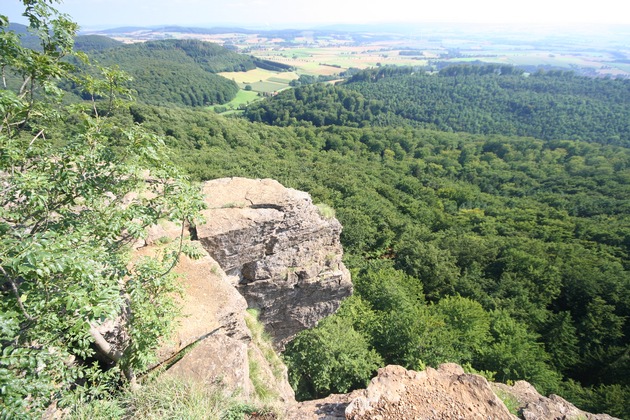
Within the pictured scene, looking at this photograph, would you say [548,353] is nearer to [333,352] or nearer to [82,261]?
[333,352]

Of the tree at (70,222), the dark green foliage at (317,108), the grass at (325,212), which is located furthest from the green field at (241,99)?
the tree at (70,222)

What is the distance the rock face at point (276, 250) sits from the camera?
1262 cm

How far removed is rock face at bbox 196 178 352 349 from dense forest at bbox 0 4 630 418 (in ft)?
8.02

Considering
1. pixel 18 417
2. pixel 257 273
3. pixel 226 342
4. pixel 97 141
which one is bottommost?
pixel 257 273

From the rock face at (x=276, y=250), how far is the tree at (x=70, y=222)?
18.1 ft

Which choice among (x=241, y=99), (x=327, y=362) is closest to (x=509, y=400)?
(x=327, y=362)

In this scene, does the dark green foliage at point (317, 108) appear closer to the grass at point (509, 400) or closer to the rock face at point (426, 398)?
the grass at point (509, 400)

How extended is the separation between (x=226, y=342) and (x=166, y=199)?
4496 millimetres

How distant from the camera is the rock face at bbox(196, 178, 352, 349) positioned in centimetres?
1262

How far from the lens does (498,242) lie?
116 feet

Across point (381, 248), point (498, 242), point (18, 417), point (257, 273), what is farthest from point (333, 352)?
point (498, 242)

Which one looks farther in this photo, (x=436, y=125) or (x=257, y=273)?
(x=436, y=125)

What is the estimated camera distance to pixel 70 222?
18.7 ft

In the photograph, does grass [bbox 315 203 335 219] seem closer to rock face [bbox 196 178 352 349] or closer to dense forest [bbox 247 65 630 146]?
rock face [bbox 196 178 352 349]
